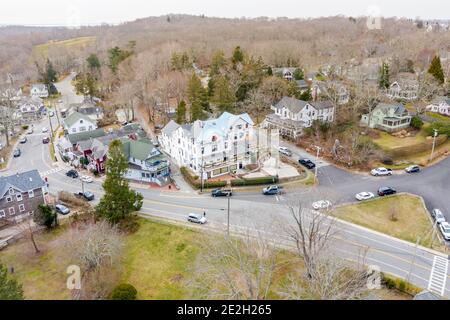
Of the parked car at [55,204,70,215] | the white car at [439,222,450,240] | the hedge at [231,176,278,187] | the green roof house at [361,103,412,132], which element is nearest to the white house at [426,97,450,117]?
the green roof house at [361,103,412,132]

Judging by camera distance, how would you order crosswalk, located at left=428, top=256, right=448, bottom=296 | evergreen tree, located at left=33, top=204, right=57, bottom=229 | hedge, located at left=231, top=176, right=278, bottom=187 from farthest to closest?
1. hedge, located at left=231, top=176, right=278, bottom=187
2. evergreen tree, located at left=33, top=204, right=57, bottom=229
3. crosswalk, located at left=428, top=256, right=448, bottom=296

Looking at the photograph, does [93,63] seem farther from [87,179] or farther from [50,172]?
[87,179]

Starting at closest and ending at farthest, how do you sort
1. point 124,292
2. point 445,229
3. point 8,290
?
point 8,290
point 124,292
point 445,229

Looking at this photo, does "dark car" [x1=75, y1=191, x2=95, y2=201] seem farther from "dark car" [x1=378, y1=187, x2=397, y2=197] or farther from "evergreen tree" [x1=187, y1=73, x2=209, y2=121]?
"dark car" [x1=378, y1=187, x2=397, y2=197]

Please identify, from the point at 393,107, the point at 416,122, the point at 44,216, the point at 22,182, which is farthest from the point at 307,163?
the point at 22,182

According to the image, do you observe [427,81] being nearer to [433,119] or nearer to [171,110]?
[433,119]
